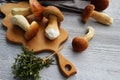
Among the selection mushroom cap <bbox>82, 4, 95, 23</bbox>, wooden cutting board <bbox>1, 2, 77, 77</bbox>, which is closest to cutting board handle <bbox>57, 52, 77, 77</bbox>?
wooden cutting board <bbox>1, 2, 77, 77</bbox>

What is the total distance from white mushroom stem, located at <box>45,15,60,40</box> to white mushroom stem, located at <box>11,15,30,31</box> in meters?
0.07

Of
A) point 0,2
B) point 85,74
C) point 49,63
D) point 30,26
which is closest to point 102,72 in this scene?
point 85,74

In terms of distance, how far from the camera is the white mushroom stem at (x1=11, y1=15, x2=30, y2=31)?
36.5 inches

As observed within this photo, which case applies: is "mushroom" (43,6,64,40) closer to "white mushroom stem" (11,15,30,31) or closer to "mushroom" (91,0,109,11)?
"white mushroom stem" (11,15,30,31)

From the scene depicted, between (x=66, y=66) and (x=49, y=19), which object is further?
(x=49, y=19)

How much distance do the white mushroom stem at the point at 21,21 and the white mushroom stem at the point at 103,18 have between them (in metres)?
0.26

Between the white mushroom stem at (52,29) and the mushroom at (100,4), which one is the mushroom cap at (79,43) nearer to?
the white mushroom stem at (52,29)

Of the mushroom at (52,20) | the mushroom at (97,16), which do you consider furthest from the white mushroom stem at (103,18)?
the mushroom at (52,20)

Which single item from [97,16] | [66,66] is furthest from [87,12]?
[66,66]

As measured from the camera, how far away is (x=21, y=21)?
0.94 metres

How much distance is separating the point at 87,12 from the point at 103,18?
2.5 inches

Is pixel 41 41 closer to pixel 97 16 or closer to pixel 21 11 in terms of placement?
pixel 21 11

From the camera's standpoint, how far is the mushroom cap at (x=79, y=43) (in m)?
0.91

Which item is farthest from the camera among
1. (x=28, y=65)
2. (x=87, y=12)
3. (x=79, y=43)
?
(x=87, y=12)
